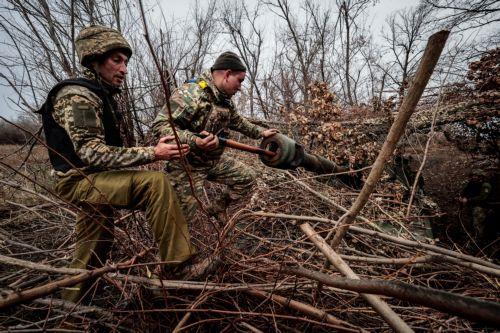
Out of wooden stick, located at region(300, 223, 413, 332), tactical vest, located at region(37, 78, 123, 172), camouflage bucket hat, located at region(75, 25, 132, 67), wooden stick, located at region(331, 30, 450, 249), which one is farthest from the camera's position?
camouflage bucket hat, located at region(75, 25, 132, 67)

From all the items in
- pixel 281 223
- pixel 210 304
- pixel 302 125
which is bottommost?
pixel 210 304

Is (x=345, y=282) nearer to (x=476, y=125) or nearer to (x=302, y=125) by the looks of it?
(x=302, y=125)

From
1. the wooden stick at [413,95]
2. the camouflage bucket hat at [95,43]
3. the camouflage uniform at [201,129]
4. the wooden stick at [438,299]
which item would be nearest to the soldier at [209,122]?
the camouflage uniform at [201,129]

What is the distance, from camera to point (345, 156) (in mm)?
5059

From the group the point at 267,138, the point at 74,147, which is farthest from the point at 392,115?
the point at 74,147

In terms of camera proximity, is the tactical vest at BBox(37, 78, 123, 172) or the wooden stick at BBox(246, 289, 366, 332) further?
the tactical vest at BBox(37, 78, 123, 172)

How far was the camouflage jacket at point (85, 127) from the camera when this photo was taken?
1.74 meters

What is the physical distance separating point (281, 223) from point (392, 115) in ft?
10.8

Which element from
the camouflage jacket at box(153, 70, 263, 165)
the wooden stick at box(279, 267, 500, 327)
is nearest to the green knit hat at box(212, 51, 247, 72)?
the camouflage jacket at box(153, 70, 263, 165)

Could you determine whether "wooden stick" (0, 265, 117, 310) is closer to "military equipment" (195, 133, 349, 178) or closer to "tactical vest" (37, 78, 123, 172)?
"tactical vest" (37, 78, 123, 172)

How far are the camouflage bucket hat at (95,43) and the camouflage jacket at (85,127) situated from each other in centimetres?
34

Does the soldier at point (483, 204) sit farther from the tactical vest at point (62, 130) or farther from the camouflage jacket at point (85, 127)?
the tactical vest at point (62, 130)

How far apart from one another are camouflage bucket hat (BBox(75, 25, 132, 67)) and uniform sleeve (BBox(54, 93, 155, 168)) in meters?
0.42

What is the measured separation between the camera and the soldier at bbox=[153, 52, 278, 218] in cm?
270
